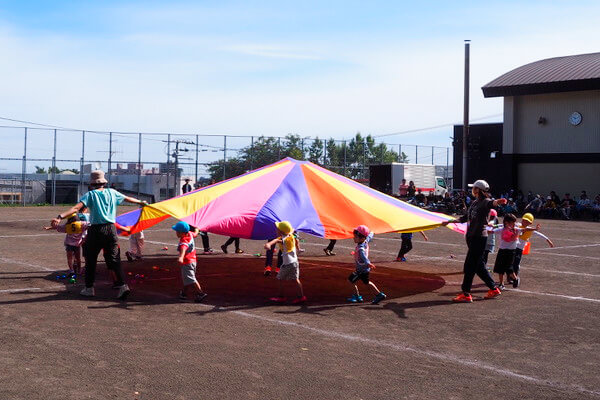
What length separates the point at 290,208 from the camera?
11.6 metres

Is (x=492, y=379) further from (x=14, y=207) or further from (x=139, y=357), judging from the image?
(x=14, y=207)

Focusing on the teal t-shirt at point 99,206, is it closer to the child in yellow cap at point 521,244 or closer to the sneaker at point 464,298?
the sneaker at point 464,298

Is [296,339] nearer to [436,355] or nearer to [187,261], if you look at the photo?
[436,355]

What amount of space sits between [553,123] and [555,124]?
0.46 ft

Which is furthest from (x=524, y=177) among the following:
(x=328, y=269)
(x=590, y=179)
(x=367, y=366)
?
(x=367, y=366)

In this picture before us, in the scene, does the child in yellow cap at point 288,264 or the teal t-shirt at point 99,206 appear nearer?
the teal t-shirt at point 99,206

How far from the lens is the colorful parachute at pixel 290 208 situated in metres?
11.2

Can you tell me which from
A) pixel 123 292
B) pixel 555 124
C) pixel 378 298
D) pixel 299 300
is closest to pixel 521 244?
pixel 378 298

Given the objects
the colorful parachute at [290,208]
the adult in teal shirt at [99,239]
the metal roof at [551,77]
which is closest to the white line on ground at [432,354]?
the adult in teal shirt at [99,239]

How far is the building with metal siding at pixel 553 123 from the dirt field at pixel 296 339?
25.8m

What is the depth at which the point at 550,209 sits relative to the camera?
35062mm

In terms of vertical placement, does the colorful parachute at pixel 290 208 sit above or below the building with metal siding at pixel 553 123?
below

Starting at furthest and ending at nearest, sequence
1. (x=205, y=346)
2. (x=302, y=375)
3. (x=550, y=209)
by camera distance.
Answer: (x=550, y=209), (x=205, y=346), (x=302, y=375)

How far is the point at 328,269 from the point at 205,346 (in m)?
6.66
